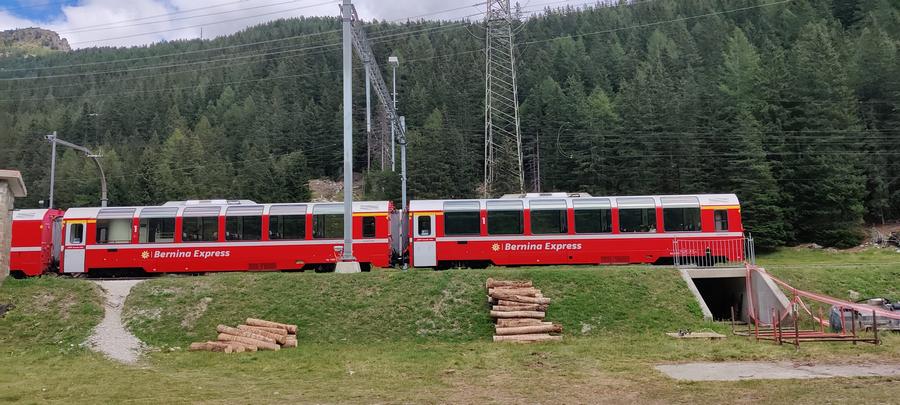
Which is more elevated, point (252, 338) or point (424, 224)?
point (424, 224)

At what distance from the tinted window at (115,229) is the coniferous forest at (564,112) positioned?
3054 cm

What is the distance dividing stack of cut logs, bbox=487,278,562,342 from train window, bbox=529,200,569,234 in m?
6.37

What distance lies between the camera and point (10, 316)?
1692 cm

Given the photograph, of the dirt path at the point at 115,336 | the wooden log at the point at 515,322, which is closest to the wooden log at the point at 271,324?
the dirt path at the point at 115,336

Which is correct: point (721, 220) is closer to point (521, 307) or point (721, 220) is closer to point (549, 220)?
point (549, 220)

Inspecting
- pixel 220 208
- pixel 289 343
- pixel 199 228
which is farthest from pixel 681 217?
pixel 199 228

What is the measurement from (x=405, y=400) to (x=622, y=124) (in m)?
50.6

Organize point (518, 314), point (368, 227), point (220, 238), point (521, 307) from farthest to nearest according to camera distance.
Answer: point (220, 238) < point (368, 227) < point (521, 307) < point (518, 314)

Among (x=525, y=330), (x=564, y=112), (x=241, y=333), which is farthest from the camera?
(x=564, y=112)

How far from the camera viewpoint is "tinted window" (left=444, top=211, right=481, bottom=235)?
961 inches

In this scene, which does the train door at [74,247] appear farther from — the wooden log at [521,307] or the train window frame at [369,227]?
the wooden log at [521,307]

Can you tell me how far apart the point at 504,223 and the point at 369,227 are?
5.59m

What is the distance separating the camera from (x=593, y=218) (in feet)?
79.6

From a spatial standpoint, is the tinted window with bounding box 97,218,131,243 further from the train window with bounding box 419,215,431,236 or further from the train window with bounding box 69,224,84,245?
the train window with bounding box 419,215,431,236
